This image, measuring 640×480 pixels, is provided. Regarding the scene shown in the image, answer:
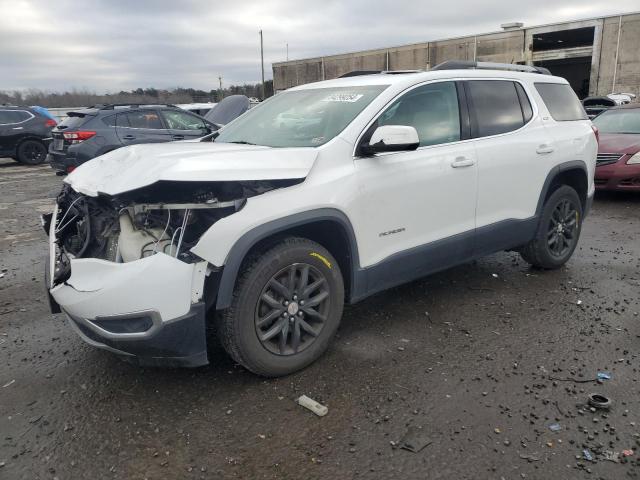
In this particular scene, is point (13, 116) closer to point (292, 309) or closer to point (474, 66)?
point (474, 66)

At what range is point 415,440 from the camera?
2527 mm

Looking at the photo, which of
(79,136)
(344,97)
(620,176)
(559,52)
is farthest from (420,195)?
(559,52)

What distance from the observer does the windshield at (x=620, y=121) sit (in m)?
9.09

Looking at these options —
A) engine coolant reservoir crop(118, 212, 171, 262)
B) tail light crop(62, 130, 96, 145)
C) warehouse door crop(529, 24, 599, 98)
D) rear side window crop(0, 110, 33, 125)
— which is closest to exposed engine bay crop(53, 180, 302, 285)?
engine coolant reservoir crop(118, 212, 171, 262)

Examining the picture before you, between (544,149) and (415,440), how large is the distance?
9.95ft

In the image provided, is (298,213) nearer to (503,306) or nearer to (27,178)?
(503,306)

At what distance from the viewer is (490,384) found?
300 cm

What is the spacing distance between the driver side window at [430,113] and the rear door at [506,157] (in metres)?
0.20

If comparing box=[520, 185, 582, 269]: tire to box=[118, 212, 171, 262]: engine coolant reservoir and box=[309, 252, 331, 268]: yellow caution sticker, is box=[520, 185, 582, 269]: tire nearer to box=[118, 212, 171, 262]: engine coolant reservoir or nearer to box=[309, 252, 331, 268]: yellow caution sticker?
box=[309, 252, 331, 268]: yellow caution sticker

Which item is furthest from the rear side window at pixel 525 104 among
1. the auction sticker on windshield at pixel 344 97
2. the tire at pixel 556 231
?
the auction sticker on windshield at pixel 344 97

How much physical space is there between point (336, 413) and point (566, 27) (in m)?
42.4

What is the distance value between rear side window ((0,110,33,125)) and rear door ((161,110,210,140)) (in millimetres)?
6899

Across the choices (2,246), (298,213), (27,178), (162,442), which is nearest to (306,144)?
(298,213)

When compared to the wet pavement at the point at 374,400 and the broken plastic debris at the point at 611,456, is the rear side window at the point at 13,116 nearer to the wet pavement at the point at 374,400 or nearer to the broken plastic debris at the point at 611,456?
the wet pavement at the point at 374,400
